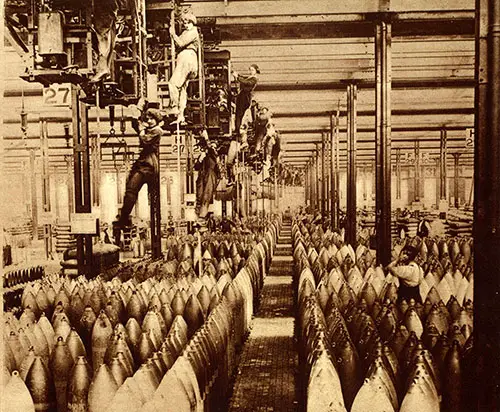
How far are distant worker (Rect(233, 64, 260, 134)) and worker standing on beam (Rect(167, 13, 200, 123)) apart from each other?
318 centimetres

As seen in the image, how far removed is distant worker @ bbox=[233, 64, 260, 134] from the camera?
927cm

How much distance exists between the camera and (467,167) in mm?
38938

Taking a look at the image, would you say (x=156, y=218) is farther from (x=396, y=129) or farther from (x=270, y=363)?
(x=396, y=129)

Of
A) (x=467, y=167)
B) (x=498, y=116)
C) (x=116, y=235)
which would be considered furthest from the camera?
(x=467, y=167)

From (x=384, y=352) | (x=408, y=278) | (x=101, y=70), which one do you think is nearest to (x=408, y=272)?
(x=408, y=278)

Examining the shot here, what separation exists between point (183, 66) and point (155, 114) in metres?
0.56

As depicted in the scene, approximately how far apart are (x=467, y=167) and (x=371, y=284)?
117 feet

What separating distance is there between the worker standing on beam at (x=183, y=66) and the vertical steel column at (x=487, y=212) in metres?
3.25

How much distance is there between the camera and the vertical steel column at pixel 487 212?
2848 mm

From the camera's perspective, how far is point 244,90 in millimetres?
9609

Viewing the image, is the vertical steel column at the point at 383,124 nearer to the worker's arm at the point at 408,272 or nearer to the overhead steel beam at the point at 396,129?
the worker's arm at the point at 408,272

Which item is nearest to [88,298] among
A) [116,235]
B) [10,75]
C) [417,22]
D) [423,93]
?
[116,235]

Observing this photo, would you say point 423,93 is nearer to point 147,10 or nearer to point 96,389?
point 147,10

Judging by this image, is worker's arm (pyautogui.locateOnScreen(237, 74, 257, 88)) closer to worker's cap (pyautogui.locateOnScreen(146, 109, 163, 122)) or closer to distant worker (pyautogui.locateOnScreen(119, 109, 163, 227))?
distant worker (pyautogui.locateOnScreen(119, 109, 163, 227))
